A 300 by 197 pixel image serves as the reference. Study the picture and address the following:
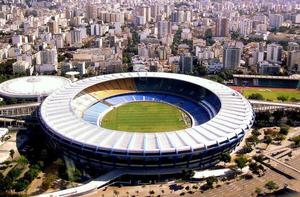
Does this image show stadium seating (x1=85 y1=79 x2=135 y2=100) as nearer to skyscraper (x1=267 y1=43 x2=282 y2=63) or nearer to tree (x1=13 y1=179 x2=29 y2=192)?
tree (x1=13 y1=179 x2=29 y2=192)

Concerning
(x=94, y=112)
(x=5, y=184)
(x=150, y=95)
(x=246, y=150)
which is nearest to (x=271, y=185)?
(x=246, y=150)

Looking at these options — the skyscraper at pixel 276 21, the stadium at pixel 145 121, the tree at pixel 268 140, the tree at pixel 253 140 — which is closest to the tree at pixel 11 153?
the stadium at pixel 145 121

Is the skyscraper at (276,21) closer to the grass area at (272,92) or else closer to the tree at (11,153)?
the grass area at (272,92)

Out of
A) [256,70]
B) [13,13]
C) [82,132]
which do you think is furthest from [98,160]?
[13,13]

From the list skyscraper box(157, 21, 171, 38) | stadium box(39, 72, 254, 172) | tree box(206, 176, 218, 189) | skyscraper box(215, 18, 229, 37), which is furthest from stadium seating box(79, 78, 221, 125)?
skyscraper box(215, 18, 229, 37)

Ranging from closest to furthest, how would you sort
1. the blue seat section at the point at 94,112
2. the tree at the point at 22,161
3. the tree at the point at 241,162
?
1. the tree at the point at 241,162
2. the tree at the point at 22,161
3. the blue seat section at the point at 94,112

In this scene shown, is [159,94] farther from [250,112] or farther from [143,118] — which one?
[250,112]
